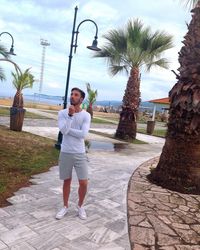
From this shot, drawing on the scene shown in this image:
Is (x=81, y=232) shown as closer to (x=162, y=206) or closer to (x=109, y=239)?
(x=109, y=239)

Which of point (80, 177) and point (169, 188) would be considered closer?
point (80, 177)

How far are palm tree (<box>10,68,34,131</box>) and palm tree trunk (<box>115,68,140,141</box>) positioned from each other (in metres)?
4.29

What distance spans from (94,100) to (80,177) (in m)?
21.9

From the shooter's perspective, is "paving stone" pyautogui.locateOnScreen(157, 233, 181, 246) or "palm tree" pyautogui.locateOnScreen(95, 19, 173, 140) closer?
"paving stone" pyautogui.locateOnScreen(157, 233, 181, 246)

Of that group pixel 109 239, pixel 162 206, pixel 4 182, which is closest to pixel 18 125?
pixel 4 182

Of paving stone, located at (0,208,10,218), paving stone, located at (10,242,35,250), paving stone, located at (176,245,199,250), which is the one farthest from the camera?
paving stone, located at (0,208,10,218)

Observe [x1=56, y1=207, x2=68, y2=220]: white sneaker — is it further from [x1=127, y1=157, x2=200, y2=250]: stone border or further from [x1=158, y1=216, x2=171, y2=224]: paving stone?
[x1=158, y1=216, x2=171, y2=224]: paving stone

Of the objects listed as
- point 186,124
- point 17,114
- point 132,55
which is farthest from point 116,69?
point 186,124

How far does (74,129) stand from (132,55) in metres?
10.4

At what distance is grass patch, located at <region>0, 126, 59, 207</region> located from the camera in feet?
19.0

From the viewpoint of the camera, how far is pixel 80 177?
443 cm

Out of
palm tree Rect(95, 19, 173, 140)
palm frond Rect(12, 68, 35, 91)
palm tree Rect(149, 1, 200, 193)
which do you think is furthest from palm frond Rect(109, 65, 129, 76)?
palm tree Rect(149, 1, 200, 193)

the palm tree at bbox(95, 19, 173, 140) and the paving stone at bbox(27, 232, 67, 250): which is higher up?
the palm tree at bbox(95, 19, 173, 140)

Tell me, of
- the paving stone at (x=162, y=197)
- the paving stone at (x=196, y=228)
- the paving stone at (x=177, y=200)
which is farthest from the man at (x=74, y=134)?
the paving stone at (x=177, y=200)
